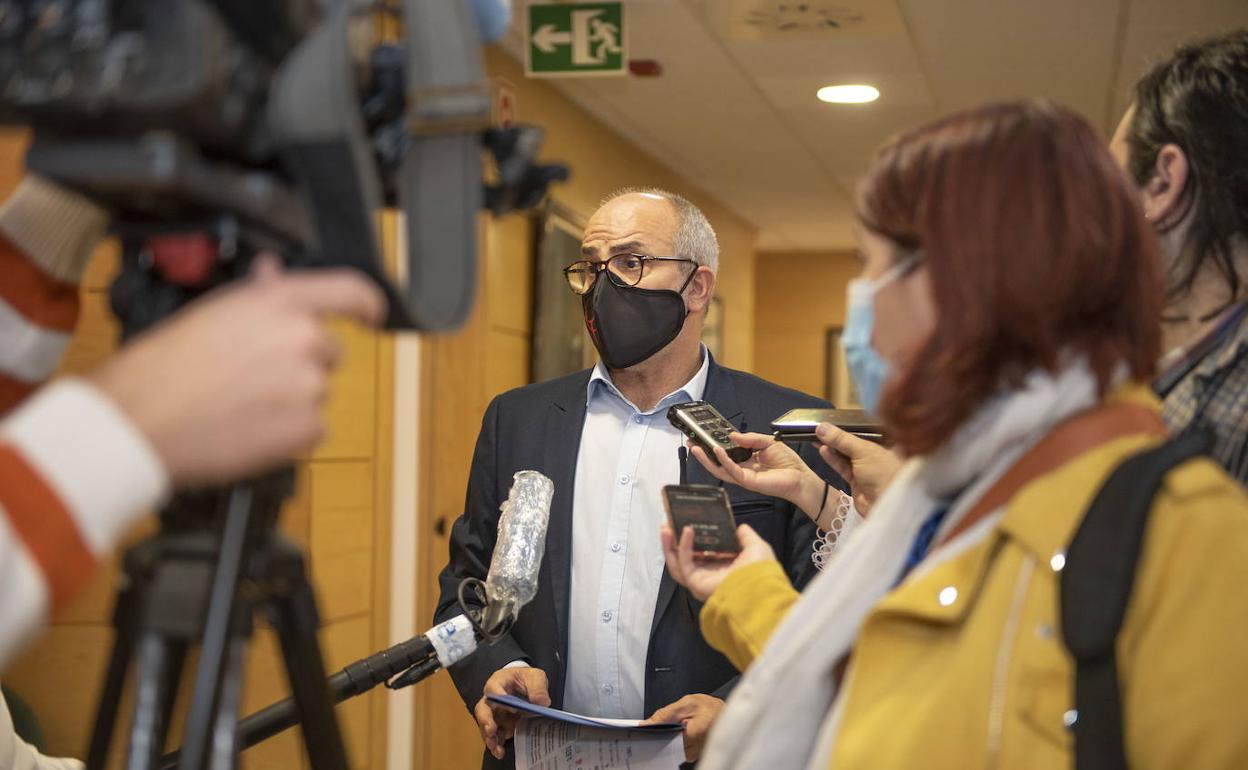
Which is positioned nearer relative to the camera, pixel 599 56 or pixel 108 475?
pixel 108 475

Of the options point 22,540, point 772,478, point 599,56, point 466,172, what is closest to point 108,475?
point 22,540

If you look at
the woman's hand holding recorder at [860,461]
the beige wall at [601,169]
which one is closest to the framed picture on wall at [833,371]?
the beige wall at [601,169]

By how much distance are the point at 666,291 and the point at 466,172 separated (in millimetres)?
1366

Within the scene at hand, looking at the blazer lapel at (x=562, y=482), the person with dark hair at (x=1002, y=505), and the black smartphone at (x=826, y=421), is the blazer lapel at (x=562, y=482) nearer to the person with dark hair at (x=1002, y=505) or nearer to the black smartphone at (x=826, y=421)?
the black smartphone at (x=826, y=421)

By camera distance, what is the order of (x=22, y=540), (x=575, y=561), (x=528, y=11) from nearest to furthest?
(x=22, y=540) → (x=575, y=561) → (x=528, y=11)

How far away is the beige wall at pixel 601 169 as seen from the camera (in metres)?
4.74

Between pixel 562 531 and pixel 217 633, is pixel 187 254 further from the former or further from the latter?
pixel 562 531

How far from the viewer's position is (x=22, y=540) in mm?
630

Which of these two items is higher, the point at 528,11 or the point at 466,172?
the point at 528,11

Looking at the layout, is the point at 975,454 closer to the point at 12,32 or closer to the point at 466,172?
the point at 466,172

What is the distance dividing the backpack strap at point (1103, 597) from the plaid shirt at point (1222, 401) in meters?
0.41

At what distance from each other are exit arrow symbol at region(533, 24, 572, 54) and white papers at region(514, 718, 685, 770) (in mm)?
2651

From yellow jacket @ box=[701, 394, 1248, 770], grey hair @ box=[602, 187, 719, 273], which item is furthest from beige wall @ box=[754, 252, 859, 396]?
yellow jacket @ box=[701, 394, 1248, 770]

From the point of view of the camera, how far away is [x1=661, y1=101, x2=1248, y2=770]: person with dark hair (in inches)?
36.3
